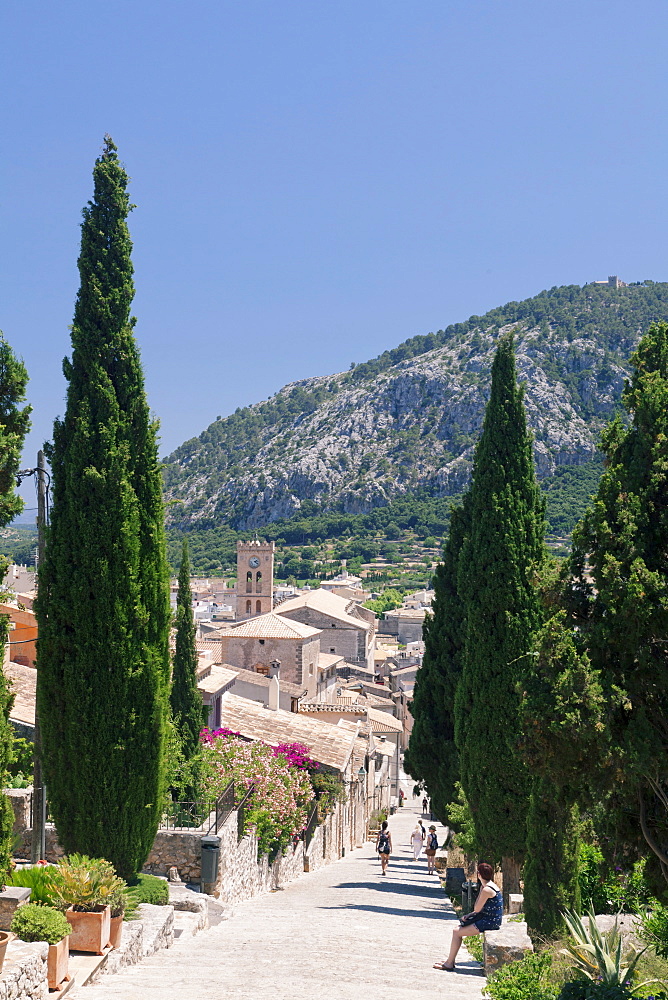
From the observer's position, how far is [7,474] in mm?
9953

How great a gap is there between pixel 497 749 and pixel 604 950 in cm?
842

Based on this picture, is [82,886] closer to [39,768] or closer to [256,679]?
[39,768]

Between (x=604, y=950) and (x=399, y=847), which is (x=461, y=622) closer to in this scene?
(x=604, y=950)

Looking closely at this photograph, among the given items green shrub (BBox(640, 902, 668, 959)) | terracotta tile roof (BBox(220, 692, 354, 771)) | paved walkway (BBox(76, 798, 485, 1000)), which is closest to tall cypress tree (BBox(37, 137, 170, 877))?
paved walkway (BBox(76, 798, 485, 1000))

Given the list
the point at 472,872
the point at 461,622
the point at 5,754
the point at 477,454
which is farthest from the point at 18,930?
the point at 461,622

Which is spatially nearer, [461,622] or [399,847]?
[461,622]

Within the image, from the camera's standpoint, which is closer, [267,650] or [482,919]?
[482,919]

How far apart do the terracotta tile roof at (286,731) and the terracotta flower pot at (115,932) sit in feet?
49.6

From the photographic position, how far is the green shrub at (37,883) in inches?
351

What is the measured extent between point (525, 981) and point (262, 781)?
12872 millimetres

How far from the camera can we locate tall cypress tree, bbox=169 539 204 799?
68.1 ft

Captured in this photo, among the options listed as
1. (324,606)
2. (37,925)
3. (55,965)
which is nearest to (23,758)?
(37,925)

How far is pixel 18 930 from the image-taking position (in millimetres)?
7957

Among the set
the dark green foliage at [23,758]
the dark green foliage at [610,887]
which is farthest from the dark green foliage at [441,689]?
the dark green foliage at [23,758]
